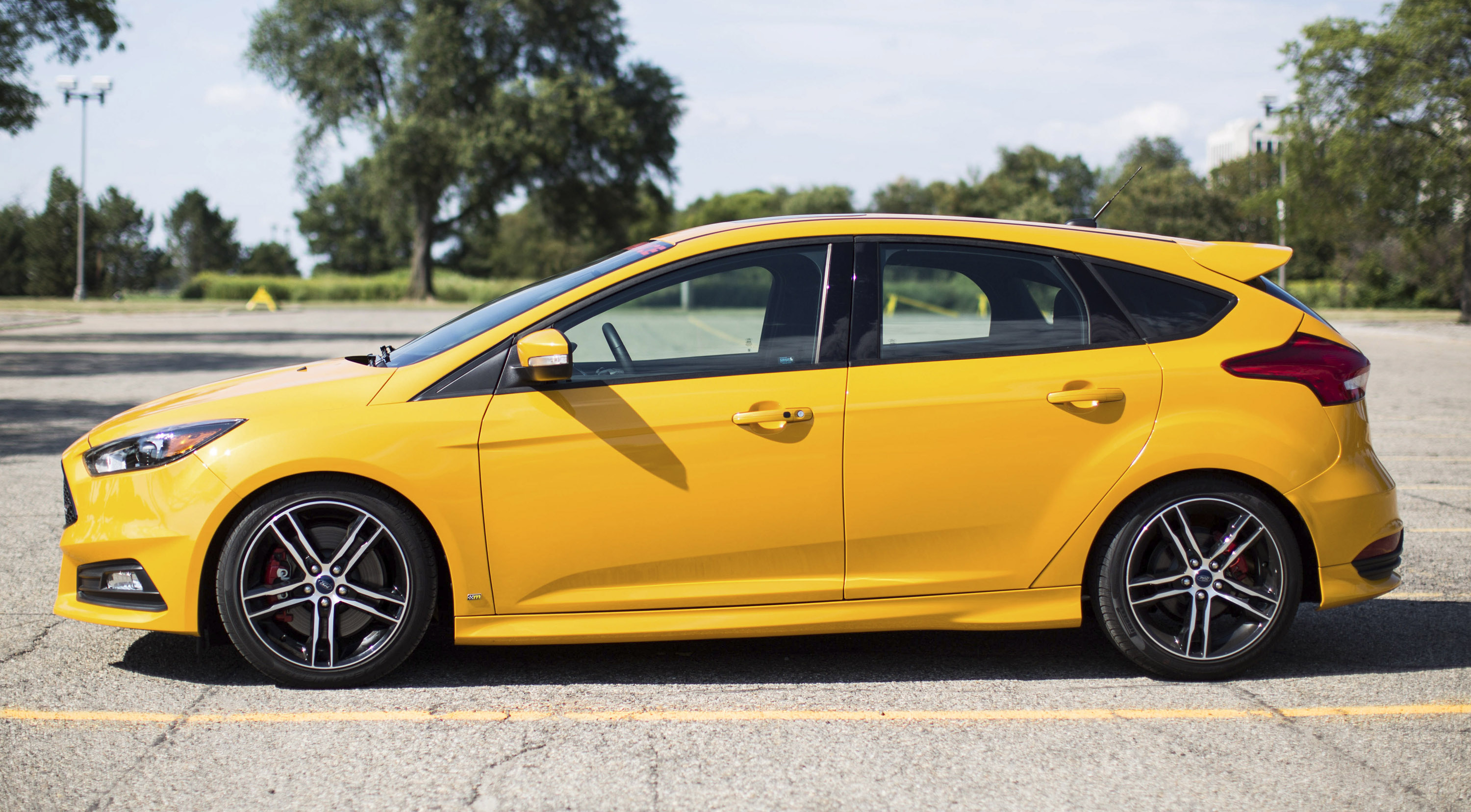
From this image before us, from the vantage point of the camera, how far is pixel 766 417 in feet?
12.7

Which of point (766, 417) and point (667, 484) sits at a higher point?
point (766, 417)

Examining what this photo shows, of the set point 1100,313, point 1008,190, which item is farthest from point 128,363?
point 1008,190

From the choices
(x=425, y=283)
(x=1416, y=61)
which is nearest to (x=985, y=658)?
(x=1416, y=61)

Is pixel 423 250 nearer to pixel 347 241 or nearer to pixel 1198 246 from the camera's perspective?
pixel 1198 246

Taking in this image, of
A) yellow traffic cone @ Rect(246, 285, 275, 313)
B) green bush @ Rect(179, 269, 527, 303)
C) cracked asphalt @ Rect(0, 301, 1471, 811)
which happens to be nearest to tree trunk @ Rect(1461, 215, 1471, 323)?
cracked asphalt @ Rect(0, 301, 1471, 811)

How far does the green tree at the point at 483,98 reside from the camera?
4806 cm

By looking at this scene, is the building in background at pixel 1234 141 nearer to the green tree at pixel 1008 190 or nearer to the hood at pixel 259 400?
the green tree at pixel 1008 190

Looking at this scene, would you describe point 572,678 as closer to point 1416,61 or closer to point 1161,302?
point 1161,302

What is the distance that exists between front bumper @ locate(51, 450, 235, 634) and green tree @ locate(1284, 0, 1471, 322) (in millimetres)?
41130

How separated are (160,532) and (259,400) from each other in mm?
538

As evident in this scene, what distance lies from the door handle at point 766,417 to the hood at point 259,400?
1.24 meters

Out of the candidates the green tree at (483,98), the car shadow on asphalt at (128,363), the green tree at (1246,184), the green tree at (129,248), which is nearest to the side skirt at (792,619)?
the car shadow on asphalt at (128,363)

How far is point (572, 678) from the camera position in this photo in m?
4.16

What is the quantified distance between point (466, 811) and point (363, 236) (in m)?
121
